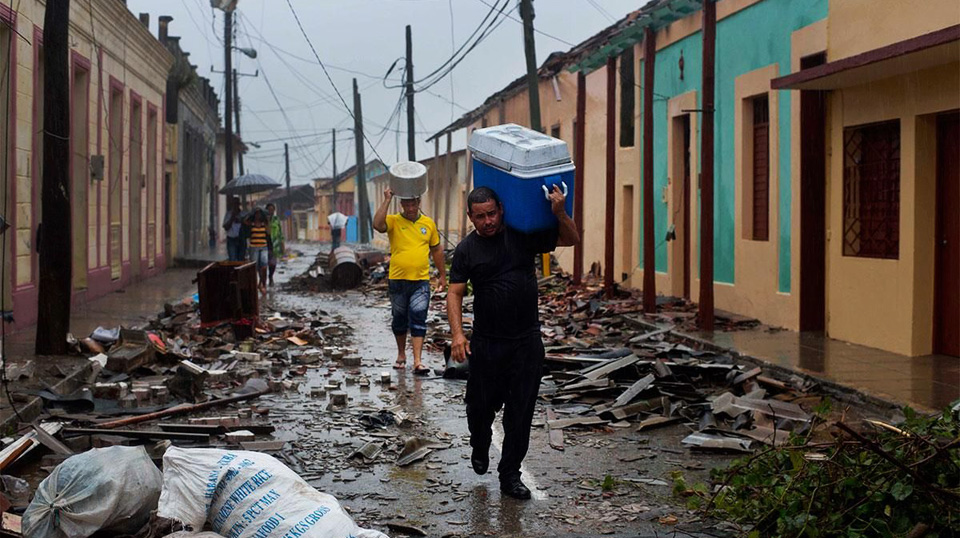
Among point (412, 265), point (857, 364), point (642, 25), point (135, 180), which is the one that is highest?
point (642, 25)

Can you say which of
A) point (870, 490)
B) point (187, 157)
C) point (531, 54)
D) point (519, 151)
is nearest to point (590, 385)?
point (519, 151)

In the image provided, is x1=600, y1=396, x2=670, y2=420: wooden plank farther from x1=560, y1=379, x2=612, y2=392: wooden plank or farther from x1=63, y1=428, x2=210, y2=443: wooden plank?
x1=63, y1=428, x2=210, y2=443: wooden plank

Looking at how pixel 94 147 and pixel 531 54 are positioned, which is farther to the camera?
pixel 531 54

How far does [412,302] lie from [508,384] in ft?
16.1

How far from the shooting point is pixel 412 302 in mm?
11352

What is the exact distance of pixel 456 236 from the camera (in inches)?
1743

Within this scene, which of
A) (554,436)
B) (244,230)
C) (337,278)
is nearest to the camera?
(554,436)

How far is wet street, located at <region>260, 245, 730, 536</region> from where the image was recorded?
19.0ft

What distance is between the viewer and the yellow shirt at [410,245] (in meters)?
11.3

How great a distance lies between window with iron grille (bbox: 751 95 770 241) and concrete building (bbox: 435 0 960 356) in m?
0.03

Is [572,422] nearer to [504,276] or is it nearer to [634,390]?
[634,390]

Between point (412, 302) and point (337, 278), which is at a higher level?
point (412, 302)

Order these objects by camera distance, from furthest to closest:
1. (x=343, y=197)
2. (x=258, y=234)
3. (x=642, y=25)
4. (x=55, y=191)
Answer: 1. (x=343, y=197)
2. (x=258, y=234)
3. (x=642, y=25)
4. (x=55, y=191)

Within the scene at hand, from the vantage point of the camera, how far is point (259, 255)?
21422 mm
